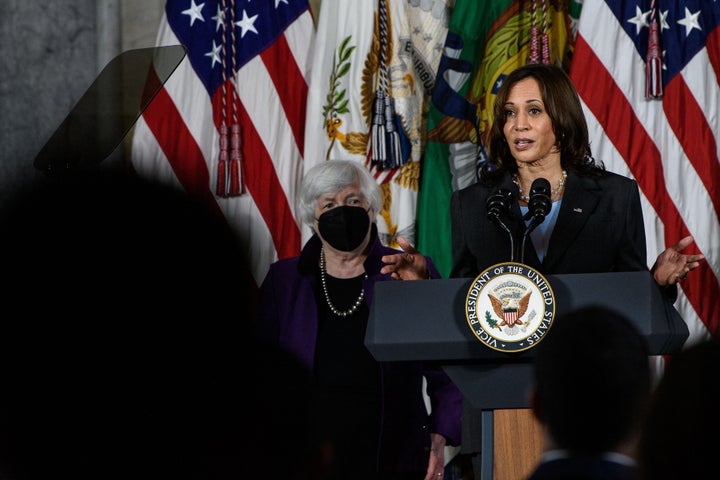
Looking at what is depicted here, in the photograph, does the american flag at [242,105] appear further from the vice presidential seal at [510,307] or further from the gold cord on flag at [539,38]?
the vice presidential seal at [510,307]

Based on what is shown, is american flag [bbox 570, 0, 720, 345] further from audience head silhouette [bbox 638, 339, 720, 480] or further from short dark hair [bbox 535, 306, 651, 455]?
audience head silhouette [bbox 638, 339, 720, 480]

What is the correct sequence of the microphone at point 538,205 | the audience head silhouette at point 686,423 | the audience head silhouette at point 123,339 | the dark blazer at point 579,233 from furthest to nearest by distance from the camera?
the dark blazer at point 579,233 → the microphone at point 538,205 → the audience head silhouette at point 686,423 → the audience head silhouette at point 123,339

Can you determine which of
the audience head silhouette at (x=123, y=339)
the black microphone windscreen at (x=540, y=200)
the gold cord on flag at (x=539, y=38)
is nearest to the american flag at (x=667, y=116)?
the gold cord on flag at (x=539, y=38)

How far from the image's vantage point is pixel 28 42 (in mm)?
5297

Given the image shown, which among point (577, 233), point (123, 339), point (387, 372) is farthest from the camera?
point (387, 372)

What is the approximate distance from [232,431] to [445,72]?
4.14 m

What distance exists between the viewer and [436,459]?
3271 mm

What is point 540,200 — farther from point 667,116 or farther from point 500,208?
point 667,116

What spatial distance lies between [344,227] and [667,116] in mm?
1824

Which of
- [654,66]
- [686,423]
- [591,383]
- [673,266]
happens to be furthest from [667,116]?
[686,423]

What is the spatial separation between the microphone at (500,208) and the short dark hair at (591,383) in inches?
52.2

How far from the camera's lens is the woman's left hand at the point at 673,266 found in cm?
238

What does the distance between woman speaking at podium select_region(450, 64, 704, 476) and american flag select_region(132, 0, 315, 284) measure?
197 centimetres

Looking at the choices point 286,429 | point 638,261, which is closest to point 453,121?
point 638,261
